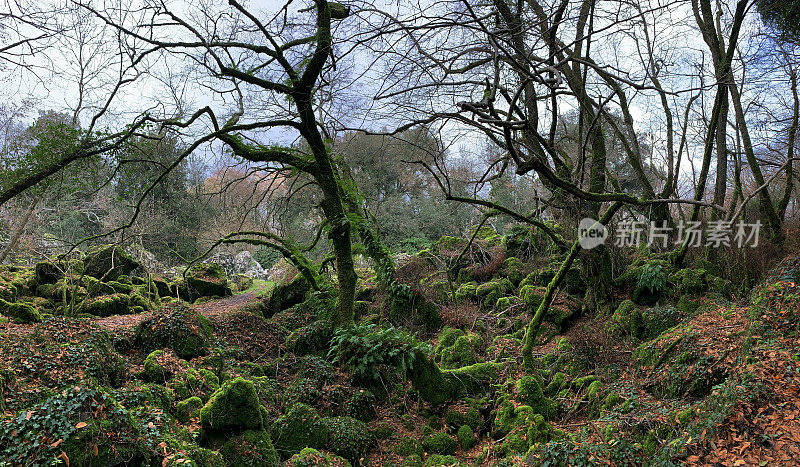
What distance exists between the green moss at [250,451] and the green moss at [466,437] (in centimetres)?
227

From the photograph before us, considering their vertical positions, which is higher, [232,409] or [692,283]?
[692,283]

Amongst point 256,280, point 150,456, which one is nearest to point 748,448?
point 150,456

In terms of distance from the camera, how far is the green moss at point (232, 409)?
14.6ft

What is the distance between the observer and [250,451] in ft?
14.5

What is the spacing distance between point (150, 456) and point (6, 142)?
1245 cm

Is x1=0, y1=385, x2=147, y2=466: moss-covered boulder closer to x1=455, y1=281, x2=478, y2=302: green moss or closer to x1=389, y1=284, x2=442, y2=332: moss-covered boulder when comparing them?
x1=389, y1=284, x2=442, y2=332: moss-covered boulder

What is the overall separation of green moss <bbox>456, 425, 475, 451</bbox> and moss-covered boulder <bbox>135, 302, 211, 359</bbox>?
3767 mm

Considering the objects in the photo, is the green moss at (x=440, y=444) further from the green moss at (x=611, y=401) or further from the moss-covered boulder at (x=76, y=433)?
the moss-covered boulder at (x=76, y=433)

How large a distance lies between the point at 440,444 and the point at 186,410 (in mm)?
2876

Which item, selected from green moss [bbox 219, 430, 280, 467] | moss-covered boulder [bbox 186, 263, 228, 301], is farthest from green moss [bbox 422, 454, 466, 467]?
moss-covered boulder [bbox 186, 263, 228, 301]

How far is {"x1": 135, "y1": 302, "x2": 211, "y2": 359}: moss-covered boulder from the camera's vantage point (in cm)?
631

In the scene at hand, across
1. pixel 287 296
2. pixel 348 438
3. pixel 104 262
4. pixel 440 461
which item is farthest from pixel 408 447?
pixel 104 262

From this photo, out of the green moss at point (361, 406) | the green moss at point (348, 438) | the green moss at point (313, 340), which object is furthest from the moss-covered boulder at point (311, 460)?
the green moss at point (313, 340)

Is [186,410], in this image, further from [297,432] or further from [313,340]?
[313,340]
